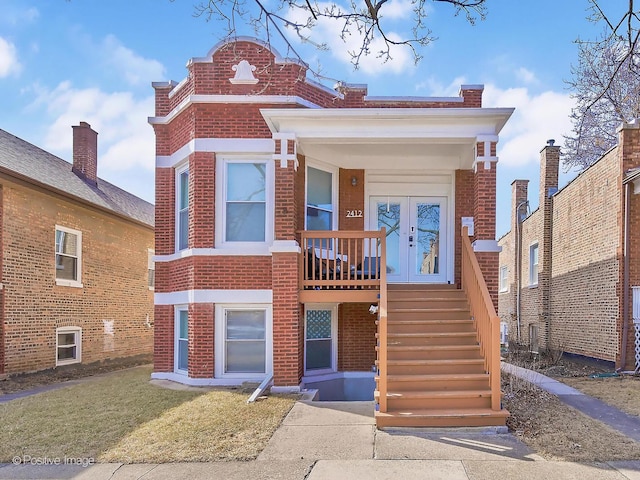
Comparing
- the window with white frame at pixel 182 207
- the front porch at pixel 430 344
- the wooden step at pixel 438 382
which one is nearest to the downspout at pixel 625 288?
the front porch at pixel 430 344

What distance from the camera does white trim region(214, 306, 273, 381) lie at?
346 inches

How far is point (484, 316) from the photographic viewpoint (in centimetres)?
674

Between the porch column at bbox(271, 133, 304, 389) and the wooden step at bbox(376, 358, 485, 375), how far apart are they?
6.39 ft

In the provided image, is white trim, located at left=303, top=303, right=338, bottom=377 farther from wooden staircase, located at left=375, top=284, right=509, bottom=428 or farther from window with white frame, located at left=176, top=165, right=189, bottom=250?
window with white frame, located at left=176, top=165, right=189, bottom=250

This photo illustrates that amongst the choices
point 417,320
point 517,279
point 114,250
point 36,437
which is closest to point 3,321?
point 114,250

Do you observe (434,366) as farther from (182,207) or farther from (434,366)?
(182,207)

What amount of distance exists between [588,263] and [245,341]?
28.0 feet

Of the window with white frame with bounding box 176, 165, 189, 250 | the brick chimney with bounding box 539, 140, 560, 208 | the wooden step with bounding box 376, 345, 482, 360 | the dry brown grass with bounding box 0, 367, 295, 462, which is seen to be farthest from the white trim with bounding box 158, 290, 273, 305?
the brick chimney with bounding box 539, 140, 560, 208

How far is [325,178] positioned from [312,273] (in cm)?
233

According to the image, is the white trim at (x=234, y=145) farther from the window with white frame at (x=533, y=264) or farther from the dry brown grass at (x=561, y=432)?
the window with white frame at (x=533, y=264)

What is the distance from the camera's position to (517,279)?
17391mm

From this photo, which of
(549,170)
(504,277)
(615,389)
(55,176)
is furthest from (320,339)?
(504,277)

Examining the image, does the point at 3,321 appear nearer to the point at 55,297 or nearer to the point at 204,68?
the point at 55,297

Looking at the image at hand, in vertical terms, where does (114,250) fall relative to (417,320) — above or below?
above
